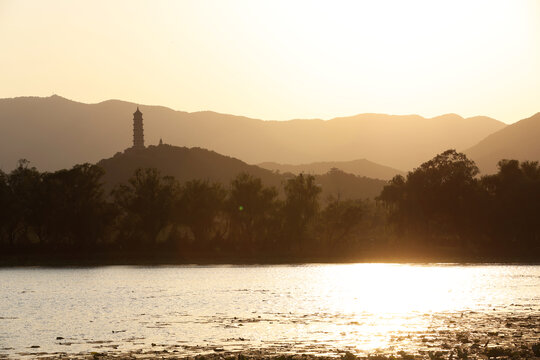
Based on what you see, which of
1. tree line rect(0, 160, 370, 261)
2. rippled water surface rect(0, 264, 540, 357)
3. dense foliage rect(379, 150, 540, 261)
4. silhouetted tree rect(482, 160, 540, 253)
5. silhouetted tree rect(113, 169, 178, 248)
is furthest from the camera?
dense foliage rect(379, 150, 540, 261)

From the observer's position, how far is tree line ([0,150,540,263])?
532 feet

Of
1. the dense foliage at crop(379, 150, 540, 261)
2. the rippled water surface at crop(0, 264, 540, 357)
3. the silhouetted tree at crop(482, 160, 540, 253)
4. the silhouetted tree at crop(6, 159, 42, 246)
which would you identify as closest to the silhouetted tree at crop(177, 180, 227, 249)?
the silhouetted tree at crop(6, 159, 42, 246)

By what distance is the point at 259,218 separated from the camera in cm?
17275

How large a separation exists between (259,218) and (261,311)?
10343 centimetres

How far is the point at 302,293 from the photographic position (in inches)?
3637

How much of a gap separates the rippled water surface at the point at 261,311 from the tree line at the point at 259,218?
35.2 metres

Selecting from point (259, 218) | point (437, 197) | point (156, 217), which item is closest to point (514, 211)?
point (437, 197)

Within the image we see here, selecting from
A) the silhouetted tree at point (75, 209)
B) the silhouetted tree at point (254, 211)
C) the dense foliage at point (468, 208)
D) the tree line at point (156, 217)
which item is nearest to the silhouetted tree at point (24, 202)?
the tree line at point (156, 217)

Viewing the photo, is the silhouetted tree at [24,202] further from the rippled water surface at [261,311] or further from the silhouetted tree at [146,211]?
the rippled water surface at [261,311]

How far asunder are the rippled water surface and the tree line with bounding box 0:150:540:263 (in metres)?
35.2

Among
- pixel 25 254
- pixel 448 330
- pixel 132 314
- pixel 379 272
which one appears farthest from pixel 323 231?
pixel 448 330

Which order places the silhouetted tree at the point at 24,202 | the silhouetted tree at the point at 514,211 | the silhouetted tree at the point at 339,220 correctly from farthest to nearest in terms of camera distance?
the silhouetted tree at the point at 339,220, the silhouetted tree at the point at 514,211, the silhouetted tree at the point at 24,202

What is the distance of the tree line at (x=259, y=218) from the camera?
162125mm

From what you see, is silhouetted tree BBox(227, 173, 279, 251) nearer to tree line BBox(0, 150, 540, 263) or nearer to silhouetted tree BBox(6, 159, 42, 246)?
tree line BBox(0, 150, 540, 263)
